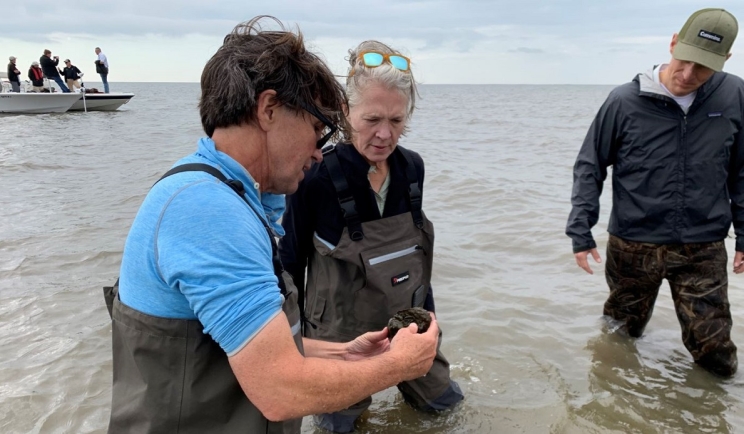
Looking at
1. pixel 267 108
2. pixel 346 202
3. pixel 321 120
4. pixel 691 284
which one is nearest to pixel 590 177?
pixel 691 284

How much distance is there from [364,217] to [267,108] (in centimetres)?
134

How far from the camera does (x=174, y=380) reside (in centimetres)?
170

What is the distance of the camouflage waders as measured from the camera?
4070 millimetres

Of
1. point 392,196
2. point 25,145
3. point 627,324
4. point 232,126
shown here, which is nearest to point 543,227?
point 627,324

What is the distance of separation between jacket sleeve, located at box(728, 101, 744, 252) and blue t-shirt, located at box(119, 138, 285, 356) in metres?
3.77

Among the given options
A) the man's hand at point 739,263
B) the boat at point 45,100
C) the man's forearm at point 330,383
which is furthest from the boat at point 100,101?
the man's forearm at point 330,383

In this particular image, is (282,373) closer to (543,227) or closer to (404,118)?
(404,118)

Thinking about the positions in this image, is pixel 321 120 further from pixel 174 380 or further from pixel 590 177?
pixel 590 177

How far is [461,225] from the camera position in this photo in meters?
9.25

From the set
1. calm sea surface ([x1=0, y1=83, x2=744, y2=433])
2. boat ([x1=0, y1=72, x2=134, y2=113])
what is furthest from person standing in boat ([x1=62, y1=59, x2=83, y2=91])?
calm sea surface ([x1=0, y1=83, x2=744, y2=433])

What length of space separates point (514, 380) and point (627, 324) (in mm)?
1142

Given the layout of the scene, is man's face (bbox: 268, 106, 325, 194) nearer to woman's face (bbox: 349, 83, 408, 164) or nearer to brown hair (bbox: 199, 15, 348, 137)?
brown hair (bbox: 199, 15, 348, 137)

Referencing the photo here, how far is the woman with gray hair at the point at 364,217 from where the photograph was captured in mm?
2938

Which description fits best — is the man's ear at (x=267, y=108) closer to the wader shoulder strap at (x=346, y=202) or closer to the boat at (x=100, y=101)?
the wader shoulder strap at (x=346, y=202)
